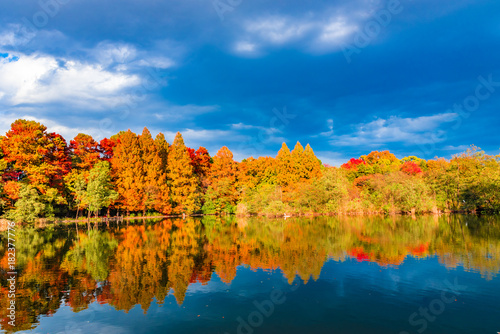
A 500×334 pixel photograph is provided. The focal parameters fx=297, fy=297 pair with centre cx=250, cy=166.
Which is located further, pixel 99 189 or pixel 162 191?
pixel 162 191

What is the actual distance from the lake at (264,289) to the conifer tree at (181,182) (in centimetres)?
3515

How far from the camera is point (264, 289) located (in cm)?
1082

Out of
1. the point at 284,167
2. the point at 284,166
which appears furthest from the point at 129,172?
the point at 284,166

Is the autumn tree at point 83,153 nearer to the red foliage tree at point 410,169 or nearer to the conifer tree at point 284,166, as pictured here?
the conifer tree at point 284,166

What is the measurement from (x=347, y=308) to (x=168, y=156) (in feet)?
170

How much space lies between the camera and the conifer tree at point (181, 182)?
2135 inches

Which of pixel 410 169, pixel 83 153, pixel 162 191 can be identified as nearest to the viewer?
pixel 83 153

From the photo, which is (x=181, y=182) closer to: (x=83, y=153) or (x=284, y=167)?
(x=83, y=153)

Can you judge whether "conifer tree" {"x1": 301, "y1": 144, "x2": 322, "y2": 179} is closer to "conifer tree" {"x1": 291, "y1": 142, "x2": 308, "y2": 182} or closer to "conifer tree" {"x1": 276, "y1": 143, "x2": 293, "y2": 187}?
"conifer tree" {"x1": 291, "y1": 142, "x2": 308, "y2": 182}

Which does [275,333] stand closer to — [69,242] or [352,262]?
[352,262]

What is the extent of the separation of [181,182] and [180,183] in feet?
1.03

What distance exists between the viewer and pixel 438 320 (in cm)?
779

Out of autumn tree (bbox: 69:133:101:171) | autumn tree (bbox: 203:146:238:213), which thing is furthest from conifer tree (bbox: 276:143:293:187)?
autumn tree (bbox: 69:133:101:171)

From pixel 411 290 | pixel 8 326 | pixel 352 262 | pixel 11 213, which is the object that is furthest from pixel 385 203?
pixel 11 213
